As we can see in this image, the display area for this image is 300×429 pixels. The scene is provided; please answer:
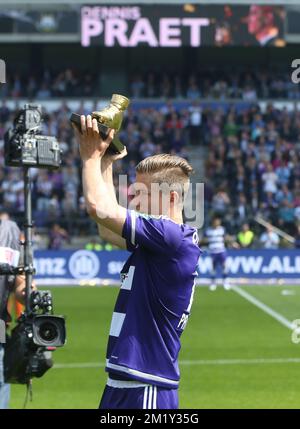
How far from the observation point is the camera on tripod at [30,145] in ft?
24.4

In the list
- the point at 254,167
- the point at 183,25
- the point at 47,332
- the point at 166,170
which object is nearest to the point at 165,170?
the point at 166,170

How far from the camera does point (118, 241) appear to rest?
533 centimetres

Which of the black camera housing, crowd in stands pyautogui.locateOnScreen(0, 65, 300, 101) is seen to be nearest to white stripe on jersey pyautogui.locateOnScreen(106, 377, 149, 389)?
the black camera housing

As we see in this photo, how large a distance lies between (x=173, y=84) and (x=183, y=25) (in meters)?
3.81

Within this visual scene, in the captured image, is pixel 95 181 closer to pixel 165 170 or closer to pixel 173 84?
pixel 165 170

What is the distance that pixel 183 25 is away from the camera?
1439 inches

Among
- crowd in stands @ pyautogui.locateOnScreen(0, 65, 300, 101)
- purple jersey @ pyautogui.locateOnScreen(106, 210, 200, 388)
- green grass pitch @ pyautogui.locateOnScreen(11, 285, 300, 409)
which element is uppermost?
crowd in stands @ pyautogui.locateOnScreen(0, 65, 300, 101)

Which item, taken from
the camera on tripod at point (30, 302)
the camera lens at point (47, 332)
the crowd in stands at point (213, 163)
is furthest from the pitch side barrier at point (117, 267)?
the camera lens at point (47, 332)

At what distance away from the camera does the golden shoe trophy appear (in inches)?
182

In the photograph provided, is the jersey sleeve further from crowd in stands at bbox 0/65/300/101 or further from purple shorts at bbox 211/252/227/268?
crowd in stands at bbox 0/65/300/101

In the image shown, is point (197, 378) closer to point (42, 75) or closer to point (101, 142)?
point (101, 142)

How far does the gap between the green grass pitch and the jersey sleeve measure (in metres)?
5.91

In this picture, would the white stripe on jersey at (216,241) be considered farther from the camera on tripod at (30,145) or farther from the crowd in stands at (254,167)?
the camera on tripod at (30,145)
